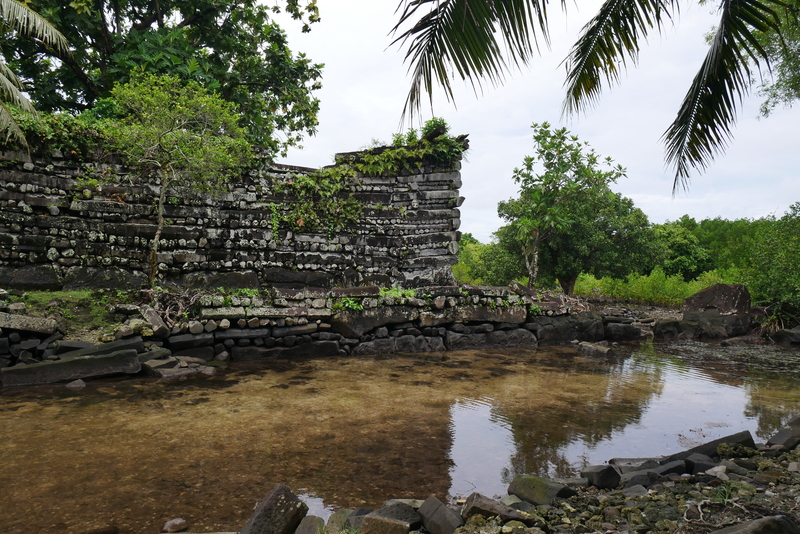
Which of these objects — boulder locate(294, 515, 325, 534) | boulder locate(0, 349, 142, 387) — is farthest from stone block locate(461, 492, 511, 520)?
boulder locate(0, 349, 142, 387)

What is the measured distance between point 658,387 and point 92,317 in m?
9.47

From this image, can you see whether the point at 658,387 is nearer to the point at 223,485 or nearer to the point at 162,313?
the point at 223,485

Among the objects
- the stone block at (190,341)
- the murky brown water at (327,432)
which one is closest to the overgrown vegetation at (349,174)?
the stone block at (190,341)

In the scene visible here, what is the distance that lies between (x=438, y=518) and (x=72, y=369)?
19.8 feet

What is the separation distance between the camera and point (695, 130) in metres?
5.32

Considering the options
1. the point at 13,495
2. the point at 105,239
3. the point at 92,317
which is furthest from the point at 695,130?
the point at 105,239

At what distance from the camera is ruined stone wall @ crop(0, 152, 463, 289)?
378 inches

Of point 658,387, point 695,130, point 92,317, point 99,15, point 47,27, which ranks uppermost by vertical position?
point 99,15

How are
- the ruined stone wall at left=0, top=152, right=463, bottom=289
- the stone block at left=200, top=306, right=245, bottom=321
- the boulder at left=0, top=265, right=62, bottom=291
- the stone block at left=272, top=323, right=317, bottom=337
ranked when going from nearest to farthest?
the stone block at left=200, top=306, right=245, bottom=321 < the stone block at left=272, top=323, right=317, bottom=337 < the boulder at left=0, top=265, right=62, bottom=291 < the ruined stone wall at left=0, top=152, right=463, bottom=289

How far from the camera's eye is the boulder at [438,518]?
2548 mm

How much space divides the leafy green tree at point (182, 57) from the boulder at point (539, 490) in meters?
12.9

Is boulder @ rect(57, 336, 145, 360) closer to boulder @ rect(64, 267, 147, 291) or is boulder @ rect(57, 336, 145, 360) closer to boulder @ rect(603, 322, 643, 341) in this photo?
boulder @ rect(64, 267, 147, 291)

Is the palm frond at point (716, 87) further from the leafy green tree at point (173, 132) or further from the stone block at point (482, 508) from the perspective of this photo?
the leafy green tree at point (173, 132)

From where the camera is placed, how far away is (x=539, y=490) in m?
3.13
